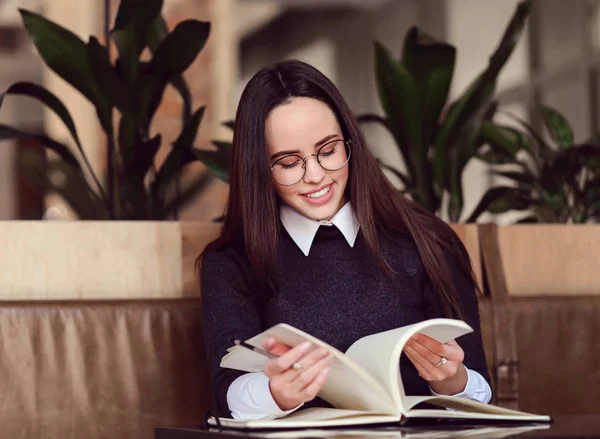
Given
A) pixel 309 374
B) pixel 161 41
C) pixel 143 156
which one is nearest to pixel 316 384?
pixel 309 374

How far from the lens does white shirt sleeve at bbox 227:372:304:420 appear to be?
973 millimetres

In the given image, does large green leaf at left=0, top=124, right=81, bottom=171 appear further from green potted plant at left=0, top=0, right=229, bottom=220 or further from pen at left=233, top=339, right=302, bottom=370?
pen at left=233, top=339, right=302, bottom=370

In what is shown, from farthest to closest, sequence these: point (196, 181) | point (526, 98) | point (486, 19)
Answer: point (486, 19) → point (526, 98) → point (196, 181)

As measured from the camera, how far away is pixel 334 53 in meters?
5.54

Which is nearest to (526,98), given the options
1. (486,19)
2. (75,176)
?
(486,19)

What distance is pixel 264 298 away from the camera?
1.20 metres

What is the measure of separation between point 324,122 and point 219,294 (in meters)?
0.26

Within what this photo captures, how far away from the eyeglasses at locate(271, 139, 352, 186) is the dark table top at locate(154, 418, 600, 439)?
1.25 feet

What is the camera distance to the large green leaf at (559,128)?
1724 mm

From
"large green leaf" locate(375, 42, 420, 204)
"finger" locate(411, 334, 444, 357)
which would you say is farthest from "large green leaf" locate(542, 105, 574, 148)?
"finger" locate(411, 334, 444, 357)

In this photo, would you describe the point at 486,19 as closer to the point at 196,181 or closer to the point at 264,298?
the point at 196,181

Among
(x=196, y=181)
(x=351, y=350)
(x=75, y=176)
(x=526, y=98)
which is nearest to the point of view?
(x=351, y=350)

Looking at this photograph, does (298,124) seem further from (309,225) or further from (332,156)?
(309,225)

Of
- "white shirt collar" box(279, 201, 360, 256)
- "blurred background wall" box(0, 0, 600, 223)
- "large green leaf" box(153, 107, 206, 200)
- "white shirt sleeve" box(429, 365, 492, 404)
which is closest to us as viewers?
"white shirt sleeve" box(429, 365, 492, 404)
